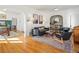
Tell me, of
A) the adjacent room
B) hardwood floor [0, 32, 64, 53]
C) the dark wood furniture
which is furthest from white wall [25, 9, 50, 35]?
the dark wood furniture

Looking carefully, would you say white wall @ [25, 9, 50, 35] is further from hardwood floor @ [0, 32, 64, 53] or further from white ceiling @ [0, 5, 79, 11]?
hardwood floor @ [0, 32, 64, 53]

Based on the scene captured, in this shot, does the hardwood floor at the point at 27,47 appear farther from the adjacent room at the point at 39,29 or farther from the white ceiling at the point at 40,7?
the white ceiling at the point at 40,7

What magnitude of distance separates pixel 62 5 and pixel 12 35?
3.41 ft

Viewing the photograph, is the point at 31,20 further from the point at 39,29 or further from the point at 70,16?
the point at 70,16

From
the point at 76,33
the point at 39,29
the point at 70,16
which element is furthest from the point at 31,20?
the point at 76,33

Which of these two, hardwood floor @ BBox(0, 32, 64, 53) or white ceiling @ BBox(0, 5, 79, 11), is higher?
white ceiling @ BBox(0, 5, 79, 11)

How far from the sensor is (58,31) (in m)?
2.94

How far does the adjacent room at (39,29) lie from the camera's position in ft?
9.42

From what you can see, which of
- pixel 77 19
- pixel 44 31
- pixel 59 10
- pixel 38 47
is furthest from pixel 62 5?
pixel 38 47

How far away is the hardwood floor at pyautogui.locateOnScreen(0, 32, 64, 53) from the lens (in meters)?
2.86

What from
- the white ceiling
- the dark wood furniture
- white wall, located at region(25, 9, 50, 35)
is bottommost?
the dark wood furniture

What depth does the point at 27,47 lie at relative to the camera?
289 centimetres

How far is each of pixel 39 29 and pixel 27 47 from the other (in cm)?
39

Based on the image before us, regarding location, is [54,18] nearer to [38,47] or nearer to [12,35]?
[38,47]
